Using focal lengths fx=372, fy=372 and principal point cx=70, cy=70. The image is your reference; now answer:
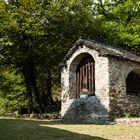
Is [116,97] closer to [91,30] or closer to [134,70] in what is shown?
[134,70]

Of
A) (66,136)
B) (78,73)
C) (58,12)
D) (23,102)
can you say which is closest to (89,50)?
(78,73)

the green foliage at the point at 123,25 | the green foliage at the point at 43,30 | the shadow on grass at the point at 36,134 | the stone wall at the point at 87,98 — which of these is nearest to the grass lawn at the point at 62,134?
the shadow on grass at the point at 36,134

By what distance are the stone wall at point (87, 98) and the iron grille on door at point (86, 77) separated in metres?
0.28

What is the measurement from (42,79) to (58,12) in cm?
974

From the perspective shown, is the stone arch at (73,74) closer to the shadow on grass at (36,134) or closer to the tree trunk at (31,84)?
the tree trunk at (31,84)

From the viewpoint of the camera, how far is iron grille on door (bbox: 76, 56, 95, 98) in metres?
23.5

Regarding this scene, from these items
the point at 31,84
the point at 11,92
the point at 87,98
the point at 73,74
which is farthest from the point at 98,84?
the point at 11,92

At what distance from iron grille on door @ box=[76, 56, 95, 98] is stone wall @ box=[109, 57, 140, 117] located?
1880 millimetres

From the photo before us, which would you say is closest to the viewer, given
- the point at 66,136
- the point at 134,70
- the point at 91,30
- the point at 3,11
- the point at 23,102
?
the point at 66,136

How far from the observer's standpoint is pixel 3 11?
27062 mm

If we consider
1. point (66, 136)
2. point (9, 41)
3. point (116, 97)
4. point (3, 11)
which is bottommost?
point (66, 136)

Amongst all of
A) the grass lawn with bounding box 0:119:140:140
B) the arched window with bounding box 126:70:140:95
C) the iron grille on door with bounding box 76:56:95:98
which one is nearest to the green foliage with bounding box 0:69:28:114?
the iron grille on door with bounding box 76:56:95:98

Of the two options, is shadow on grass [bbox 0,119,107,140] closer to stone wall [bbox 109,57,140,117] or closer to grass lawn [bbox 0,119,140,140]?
grass lawn [bbox 0,119,140,140]

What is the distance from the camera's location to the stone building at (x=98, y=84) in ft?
71.2
